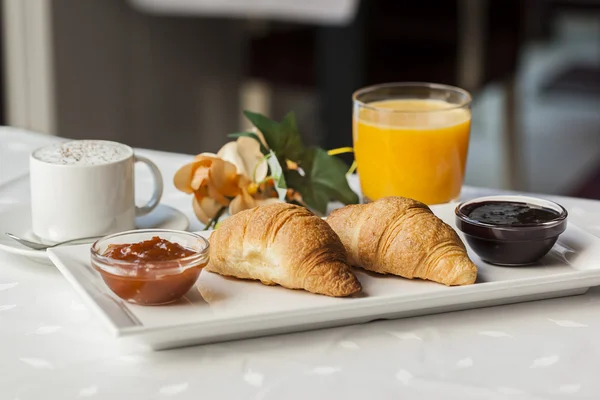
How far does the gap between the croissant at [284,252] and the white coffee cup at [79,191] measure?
0.18 m

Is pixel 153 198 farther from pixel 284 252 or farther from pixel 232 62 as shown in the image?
pixel 232 62

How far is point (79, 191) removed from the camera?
0.99 metres

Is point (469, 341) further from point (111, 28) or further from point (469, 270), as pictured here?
point (111, 28)

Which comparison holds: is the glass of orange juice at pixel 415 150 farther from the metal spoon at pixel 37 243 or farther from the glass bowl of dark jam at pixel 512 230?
the metal spoon at pixel 37 243

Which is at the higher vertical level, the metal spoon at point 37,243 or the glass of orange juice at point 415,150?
the glass of orange juice at point 415,150

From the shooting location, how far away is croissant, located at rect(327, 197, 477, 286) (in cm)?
84

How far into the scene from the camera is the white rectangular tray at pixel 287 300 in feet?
2.48

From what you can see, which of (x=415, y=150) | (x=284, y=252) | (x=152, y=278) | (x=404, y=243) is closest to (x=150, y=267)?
(x=152, y=278)

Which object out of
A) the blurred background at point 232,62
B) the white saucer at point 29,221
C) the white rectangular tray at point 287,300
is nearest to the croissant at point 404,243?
the white rectangular tray at point 287,300

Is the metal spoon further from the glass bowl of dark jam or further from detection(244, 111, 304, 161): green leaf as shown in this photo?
the glass bowl of dark jam

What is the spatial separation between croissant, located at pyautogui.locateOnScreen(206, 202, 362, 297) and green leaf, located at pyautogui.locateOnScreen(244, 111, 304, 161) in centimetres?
24

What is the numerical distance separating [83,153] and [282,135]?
0.80 feet

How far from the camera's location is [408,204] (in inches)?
35.3

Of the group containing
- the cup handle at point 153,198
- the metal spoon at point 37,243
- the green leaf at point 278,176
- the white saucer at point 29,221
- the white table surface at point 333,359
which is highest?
the green leaf at point 278,176
